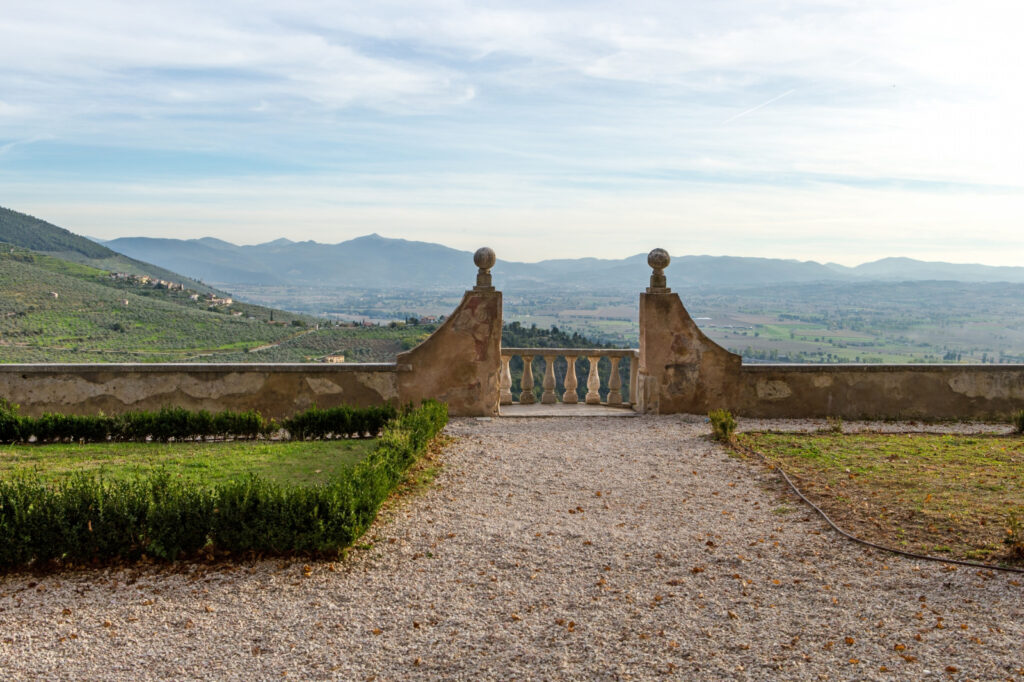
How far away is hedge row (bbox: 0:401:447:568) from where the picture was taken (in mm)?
5613

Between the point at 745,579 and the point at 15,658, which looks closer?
the point at 15,658

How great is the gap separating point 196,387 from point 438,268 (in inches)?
3809

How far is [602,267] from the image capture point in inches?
2913

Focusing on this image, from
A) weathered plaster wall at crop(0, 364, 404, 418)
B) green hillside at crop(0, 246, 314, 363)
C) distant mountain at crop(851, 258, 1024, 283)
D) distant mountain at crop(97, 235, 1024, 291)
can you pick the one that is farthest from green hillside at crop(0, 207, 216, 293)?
distant mountain at crop(851, 258, 1024, 283)

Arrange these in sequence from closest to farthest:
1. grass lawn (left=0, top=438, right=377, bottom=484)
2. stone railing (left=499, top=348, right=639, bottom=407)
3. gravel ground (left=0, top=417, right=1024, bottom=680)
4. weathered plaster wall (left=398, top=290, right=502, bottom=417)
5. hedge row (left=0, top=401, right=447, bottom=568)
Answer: gravel ground (left=0, top=417, right=1024, bottom=680)
hedge row (left=0, top=401, right=447, bottom=568)
grass lawn (left=0, top=438, right=377, bottom=484)
weathered plaster wall (left=398, top=290, right=502, bottom=417)
stone railing (left=499, top=348, right=639, bottom=407)

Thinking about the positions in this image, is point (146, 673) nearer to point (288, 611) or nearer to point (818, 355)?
point (288, 611)

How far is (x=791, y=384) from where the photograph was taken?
11.6m

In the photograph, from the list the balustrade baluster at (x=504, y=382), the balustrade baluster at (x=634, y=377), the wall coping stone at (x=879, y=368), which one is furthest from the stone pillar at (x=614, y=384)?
the wall coping stone at (x=879, y=368)

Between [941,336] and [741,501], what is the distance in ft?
99.6

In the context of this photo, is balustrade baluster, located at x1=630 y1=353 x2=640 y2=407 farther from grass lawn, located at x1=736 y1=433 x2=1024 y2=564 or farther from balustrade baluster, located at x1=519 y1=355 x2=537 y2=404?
grass lawn, located at x1=736 y1=433 x2=1024 y2=564

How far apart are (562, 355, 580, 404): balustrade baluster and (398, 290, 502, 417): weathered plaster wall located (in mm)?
1367

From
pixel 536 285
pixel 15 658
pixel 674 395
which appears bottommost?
pixel 15 658

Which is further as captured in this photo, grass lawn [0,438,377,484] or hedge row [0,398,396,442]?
hedge row [0,398,396,442]

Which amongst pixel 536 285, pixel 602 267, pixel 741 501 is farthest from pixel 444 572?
pixel 602 267
